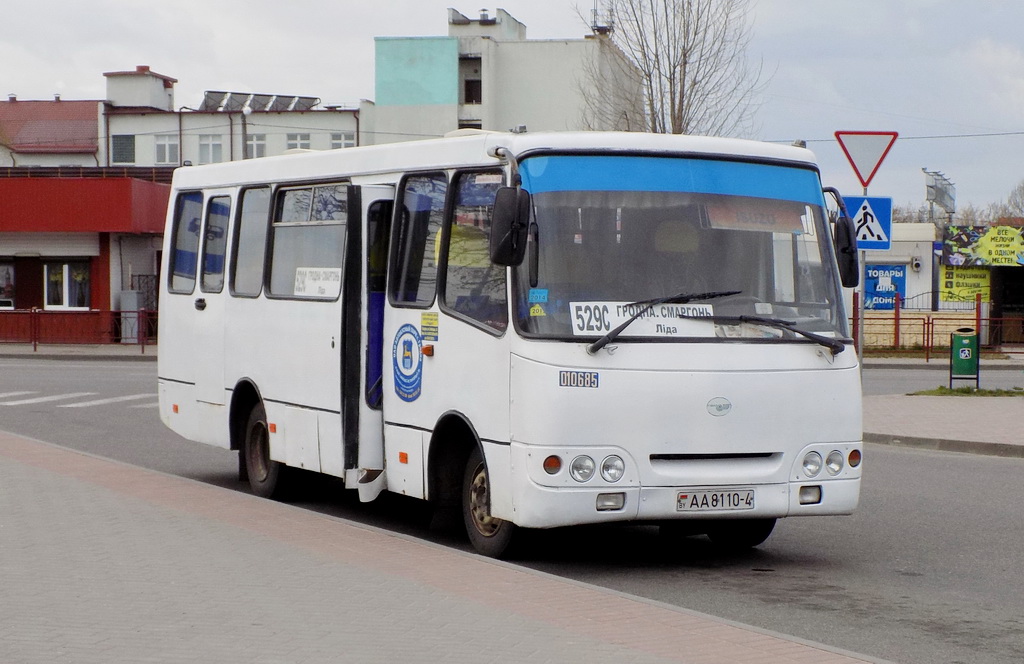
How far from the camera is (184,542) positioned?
8.97m

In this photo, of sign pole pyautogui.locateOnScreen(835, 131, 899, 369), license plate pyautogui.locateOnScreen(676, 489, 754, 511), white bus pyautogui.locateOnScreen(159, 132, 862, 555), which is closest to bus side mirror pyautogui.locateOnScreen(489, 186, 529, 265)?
white bus pyautogui.locateOnScreen(159, 132, 862, 555)

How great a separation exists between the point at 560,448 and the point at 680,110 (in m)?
27.8

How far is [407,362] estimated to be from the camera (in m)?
10.0

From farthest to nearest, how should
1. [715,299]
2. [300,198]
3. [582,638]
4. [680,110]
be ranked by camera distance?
[680,110], [300,198], [715,299], [582,638]

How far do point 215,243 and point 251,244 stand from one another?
0.83m

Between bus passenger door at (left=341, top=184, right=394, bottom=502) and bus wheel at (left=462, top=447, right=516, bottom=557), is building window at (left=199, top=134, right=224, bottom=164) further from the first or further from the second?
bus wheel at (left=462, top=447, right=516, bottom=557)

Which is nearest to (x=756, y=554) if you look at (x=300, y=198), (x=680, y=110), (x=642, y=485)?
(x=642, y=485)

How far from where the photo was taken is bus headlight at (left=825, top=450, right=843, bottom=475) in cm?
904

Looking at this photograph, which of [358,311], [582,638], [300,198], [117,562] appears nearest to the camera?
[582,638]

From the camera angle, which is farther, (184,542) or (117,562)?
(184,542)

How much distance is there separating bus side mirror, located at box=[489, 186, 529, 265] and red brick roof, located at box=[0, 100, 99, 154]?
76.5 m

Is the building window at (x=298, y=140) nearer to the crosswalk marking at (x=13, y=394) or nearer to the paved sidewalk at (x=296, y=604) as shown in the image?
the crosswalk marking at (x=13, y=394)

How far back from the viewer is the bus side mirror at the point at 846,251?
31.2 ft

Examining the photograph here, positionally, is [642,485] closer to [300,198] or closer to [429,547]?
[429,547]
